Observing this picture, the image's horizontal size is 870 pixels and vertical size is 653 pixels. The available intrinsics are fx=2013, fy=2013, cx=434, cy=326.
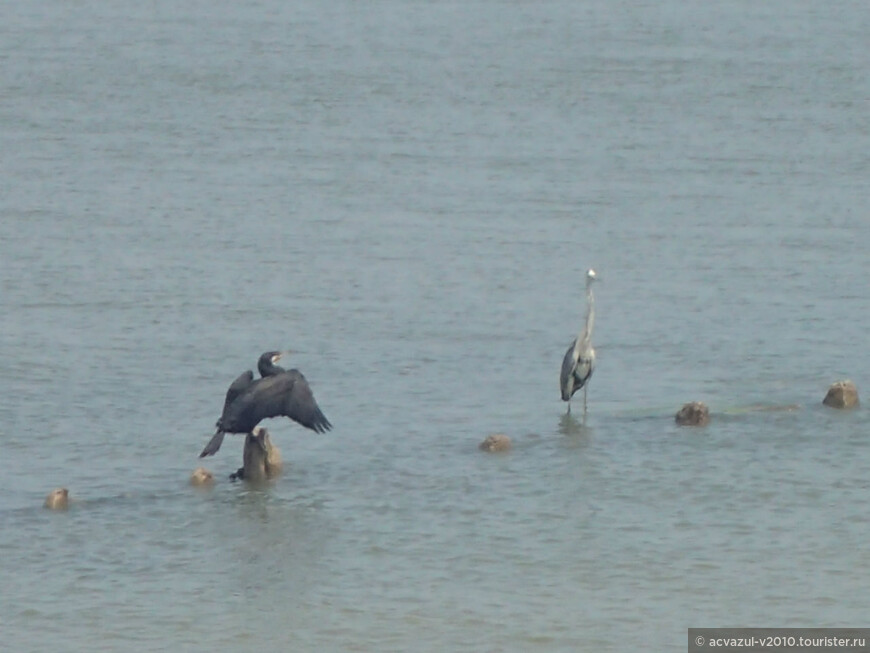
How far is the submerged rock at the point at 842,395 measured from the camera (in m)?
15.3

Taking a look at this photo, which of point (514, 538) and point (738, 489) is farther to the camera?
point (738, 489)

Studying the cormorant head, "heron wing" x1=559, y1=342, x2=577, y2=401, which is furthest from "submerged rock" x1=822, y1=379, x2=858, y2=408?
the cormorant head

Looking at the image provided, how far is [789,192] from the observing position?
24.7 metres

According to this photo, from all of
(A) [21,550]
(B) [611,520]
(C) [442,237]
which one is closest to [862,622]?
(B) [611,520]

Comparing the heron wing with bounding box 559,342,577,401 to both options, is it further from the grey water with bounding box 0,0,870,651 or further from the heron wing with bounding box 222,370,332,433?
the heron wing with bounding box 222,370,332,433

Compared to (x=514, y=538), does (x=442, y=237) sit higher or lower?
higher

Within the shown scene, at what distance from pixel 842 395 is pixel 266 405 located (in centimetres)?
459

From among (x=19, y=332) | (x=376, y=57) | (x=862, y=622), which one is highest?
(x=376, y=57)

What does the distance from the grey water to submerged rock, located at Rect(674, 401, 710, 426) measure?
90mm

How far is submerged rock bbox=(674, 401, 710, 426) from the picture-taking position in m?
14.9

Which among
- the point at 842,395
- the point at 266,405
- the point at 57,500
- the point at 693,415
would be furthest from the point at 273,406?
the point at 842,395

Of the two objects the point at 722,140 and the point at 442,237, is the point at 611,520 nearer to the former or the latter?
the point at 442,237

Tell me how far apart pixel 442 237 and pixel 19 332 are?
5619 millimetres

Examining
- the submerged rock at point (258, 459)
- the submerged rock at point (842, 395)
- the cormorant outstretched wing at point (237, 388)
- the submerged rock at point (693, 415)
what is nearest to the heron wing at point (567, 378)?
the submerged rock at point (693, 415)
